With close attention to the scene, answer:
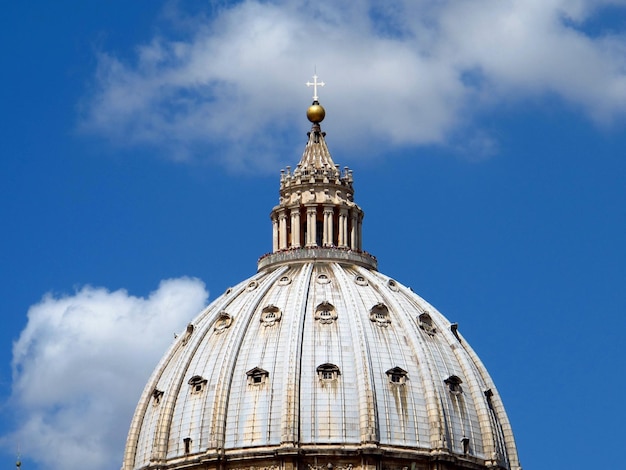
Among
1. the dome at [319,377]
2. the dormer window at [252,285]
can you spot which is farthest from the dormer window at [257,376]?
the dormer window at [252,285]

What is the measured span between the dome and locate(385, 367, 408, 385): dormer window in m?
0.06

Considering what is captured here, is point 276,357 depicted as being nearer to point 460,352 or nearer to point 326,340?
point 326,340

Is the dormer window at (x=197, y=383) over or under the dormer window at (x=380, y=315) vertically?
under

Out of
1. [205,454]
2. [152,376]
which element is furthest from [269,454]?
[152,376]

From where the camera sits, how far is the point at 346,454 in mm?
132000

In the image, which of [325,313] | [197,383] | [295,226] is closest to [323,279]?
[325,313]

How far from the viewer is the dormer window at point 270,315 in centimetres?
13800

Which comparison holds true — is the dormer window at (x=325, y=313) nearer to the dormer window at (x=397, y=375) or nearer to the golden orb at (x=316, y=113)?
the dormer window at (x=397, y=375)

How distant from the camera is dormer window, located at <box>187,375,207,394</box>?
136875 mm

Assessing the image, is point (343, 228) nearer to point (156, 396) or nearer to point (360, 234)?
point (360, 234)

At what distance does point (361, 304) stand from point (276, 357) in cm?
630

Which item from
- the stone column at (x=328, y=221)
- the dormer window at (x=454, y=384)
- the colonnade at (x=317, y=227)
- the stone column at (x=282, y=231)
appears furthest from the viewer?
the stone column at (x=282, y=231)

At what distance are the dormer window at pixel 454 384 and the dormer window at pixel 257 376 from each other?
10.4 m

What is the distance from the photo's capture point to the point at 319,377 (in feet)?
441
